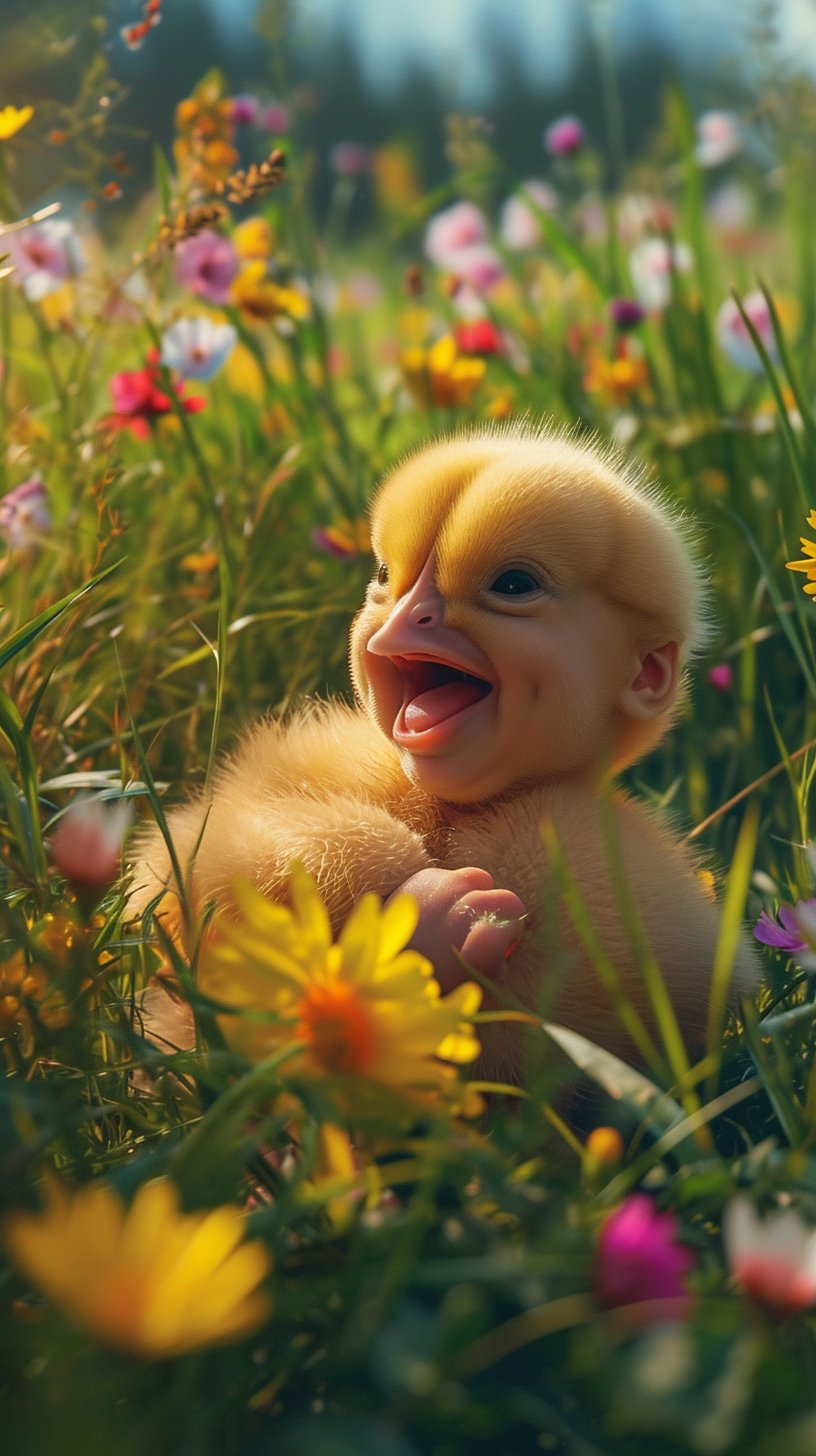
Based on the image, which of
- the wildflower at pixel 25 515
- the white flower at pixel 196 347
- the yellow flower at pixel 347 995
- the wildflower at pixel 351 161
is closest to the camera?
the yellow flower at pixel 347 995

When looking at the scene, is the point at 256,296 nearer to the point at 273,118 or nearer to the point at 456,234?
the point at 273,118

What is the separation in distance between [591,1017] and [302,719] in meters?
0.46

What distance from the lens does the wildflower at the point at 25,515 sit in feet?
4.84

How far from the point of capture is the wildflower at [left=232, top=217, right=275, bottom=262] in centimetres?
211

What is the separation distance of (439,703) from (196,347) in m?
0.95

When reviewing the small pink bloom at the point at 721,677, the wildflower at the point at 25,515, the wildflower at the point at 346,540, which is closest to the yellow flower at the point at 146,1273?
the wildflower at the point at 25,515

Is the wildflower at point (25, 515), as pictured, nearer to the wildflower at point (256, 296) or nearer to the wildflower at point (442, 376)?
the wildflower at point (256, 296)

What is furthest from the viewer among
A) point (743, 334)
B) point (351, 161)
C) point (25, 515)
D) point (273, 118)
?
point (351, 161)

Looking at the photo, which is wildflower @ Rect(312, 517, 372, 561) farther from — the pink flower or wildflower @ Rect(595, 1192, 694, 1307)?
the pink flower

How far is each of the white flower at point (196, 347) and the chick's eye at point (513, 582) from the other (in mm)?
844

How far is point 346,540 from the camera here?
1.81 meters

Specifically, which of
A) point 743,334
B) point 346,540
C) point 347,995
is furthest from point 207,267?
point 347,995

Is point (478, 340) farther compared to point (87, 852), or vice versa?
point (478, 340)

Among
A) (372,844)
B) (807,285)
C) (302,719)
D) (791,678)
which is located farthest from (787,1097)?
(807,285)
